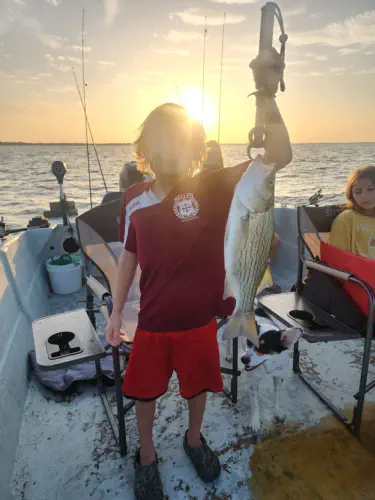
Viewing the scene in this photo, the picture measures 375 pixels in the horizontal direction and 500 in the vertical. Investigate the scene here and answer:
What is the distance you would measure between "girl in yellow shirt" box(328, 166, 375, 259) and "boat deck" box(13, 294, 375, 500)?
1.23 meters

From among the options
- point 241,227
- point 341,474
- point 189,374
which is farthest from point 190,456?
point 241,227

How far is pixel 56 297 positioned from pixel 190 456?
3.57 m

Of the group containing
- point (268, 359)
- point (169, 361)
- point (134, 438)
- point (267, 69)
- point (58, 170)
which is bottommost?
point (134, 438)

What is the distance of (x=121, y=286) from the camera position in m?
2.06

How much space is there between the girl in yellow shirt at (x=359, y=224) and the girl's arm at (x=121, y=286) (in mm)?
2028

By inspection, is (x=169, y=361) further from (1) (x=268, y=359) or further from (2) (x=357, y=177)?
(2) (x=357, y=177)

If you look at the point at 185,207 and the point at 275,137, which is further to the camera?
the point at 185,207

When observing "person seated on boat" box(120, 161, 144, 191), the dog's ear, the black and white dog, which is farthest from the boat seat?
"person seated on boat" box(120, 161, 144, 191)

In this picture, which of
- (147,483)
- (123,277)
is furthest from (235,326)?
(147,483)

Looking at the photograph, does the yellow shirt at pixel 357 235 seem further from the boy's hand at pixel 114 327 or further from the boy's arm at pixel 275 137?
the boy's hand at pixel 114 327

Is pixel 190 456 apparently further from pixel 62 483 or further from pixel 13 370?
pixel 13 370

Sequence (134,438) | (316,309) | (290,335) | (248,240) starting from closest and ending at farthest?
(248,240) < (290,335) < (134,438) < (316,309)

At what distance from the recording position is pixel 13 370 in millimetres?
2902

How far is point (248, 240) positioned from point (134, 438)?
204cm
